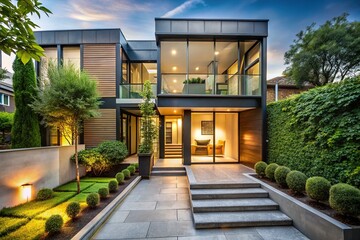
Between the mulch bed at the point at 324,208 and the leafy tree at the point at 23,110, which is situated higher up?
the leafy tree at the point at 23,110

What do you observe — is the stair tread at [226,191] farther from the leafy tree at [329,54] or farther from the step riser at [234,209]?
the leafy tree at [329,54]

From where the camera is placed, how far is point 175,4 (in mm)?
8094

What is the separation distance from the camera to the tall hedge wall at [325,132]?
3.42m

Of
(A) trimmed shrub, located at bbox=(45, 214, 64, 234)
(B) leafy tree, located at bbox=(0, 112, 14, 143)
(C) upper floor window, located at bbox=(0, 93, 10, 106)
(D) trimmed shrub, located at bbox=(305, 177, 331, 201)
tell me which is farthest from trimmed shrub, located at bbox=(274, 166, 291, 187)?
(C) upper floor window, located at bbox=(0, 93, 10, 106)

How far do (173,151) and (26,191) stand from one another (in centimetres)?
707

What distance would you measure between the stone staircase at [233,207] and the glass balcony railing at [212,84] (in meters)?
4.06

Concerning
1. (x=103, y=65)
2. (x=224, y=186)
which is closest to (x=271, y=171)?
(x=224, y=186)

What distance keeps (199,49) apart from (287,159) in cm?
617

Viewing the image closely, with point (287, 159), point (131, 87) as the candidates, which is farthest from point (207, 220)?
point (131, 87)

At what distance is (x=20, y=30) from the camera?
188 centimetres

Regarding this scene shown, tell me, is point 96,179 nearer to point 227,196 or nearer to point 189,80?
point 227,196

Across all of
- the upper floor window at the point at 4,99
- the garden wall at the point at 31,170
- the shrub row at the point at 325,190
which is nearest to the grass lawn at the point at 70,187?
the garden wall at the point at 31,170

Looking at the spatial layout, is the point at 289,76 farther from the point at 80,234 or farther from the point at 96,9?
the point at 80,234

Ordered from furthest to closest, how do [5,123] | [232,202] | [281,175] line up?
[5,123]
[281,175]
[232,202]
